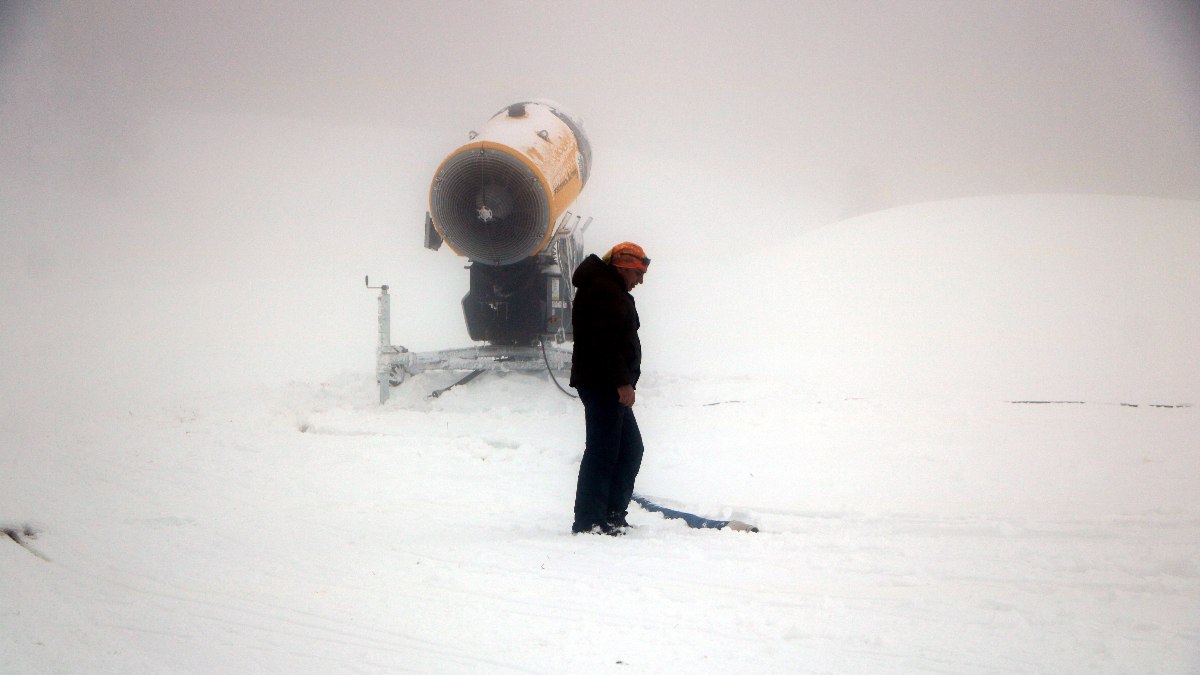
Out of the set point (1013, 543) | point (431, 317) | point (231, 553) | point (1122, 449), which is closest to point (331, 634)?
point (231, 553)

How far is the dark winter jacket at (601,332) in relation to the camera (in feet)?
11.3

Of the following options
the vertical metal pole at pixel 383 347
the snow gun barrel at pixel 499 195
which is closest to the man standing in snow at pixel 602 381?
the snow gun barrel at pixel 499 195

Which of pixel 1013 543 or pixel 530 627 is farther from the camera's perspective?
pixel 1013 543

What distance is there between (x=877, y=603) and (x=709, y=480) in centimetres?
231

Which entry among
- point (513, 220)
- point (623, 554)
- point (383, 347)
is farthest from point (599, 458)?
point (383, 347)

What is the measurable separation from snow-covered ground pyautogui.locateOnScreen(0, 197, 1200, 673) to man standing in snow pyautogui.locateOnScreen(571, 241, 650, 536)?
0.21 m

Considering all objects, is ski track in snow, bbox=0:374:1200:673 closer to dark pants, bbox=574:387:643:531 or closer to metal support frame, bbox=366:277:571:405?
dark pants, bbox=574:387:643:531

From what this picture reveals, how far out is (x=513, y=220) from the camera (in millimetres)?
8039

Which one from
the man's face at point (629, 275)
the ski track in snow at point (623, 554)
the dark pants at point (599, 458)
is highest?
the man's face at point (629, 275)

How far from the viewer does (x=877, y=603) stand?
2.43 m

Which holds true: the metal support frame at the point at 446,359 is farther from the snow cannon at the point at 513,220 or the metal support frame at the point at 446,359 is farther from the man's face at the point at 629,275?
the man's face at the point at 629,275

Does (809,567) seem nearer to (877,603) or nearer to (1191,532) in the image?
(877,603)

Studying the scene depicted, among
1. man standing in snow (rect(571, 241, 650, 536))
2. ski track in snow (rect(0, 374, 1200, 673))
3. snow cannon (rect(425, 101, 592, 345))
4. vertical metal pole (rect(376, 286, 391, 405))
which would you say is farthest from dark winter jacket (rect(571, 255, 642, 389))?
vertical metal pole (rect(376, 286, 391, 405))

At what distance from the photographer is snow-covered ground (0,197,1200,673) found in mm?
2125
